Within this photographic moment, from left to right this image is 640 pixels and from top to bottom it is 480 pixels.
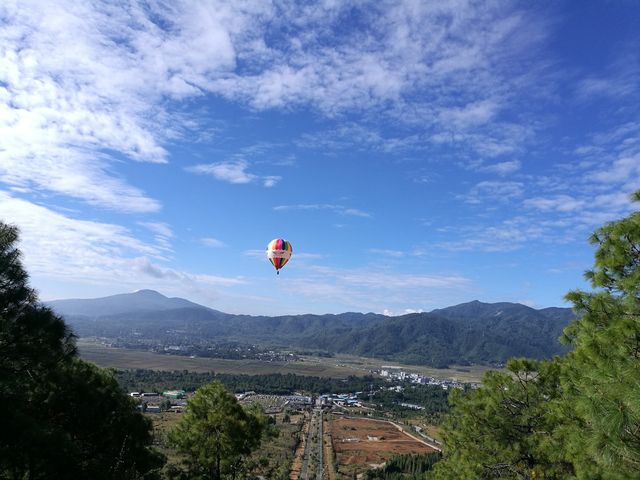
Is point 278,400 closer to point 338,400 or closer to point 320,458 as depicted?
point 338,400

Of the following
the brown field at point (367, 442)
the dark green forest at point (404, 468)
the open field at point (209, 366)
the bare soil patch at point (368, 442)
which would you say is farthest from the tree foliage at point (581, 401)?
the open field at point (209, 366)

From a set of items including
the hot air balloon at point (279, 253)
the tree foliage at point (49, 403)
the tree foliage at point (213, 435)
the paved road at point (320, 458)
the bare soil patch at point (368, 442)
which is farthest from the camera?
the bare soil patch at point (368, 442)

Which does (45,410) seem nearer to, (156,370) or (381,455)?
(381,455)

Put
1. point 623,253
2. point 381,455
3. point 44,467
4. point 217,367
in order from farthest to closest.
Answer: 1. point 217,367
2. point 381,455
3. point 44,467
4. point 623,253

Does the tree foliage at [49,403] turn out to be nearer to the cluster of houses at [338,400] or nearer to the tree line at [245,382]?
the tree line at [245,382]

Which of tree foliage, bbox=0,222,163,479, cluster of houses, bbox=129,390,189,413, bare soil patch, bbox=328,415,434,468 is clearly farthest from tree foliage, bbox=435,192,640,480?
cluster of houses, bbox=129,390,189,413

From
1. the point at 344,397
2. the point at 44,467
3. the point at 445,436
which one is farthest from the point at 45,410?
the point at 344,397

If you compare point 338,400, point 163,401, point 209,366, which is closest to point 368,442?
point 163,401
